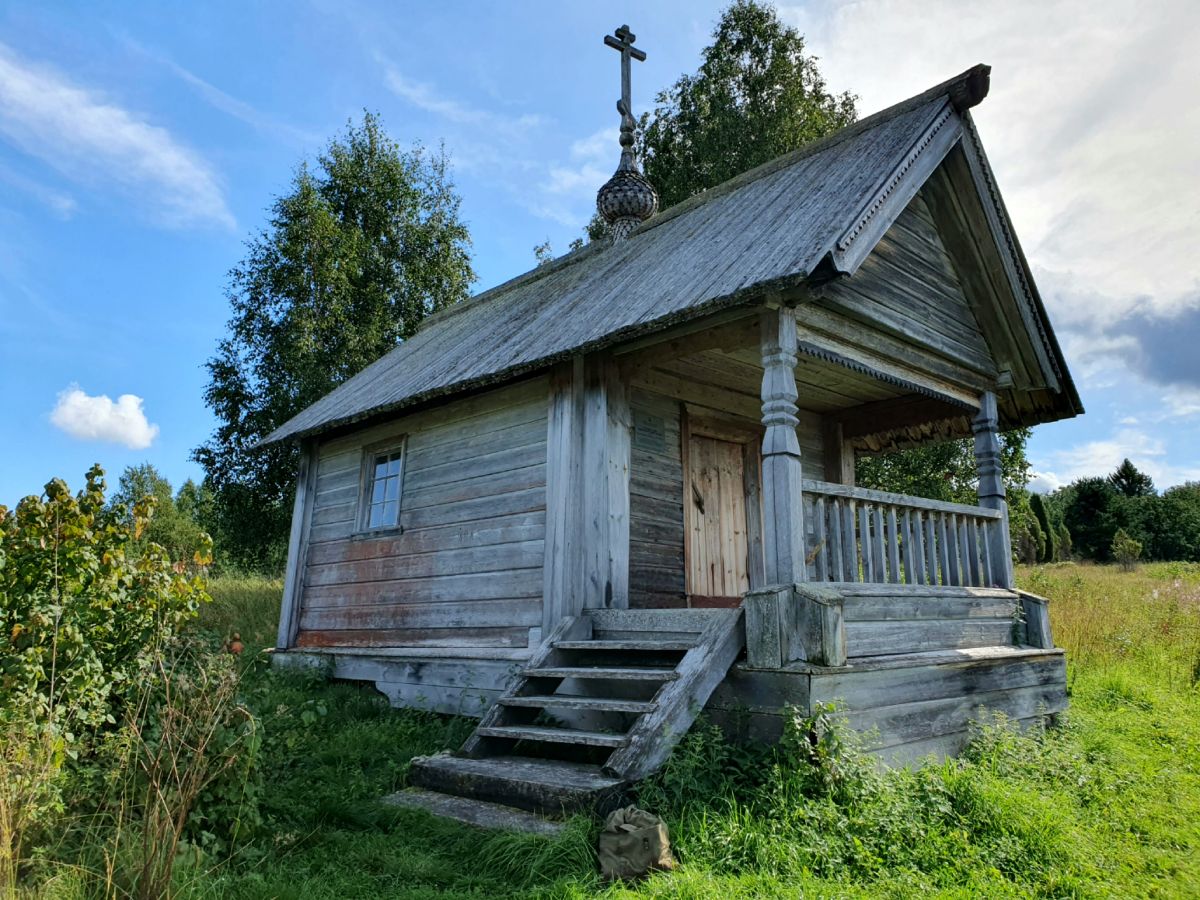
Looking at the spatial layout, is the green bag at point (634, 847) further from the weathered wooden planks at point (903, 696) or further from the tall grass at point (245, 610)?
the tall grass at point (245, 610)

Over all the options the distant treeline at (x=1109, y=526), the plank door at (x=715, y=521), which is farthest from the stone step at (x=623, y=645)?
the distant treeline at (x=1109, y=526)

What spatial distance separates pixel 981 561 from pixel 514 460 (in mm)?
4435

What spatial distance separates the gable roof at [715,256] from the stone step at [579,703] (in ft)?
8.52

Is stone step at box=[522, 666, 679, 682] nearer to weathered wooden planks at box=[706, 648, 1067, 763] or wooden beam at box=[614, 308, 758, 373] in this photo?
weathered wooden planks at box=[706, 648, 1067, 763]

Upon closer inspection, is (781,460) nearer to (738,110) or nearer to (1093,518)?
(738,110)

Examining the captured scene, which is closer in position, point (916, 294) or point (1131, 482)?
point (916, 294)

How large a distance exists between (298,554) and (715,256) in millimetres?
6499

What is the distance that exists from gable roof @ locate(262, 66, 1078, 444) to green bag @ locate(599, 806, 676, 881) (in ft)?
10.6

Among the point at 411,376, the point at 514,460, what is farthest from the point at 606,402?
the point at 411,376

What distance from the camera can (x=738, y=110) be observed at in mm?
21219

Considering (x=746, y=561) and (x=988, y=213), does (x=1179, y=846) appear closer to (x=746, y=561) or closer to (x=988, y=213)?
(x=746, y=561)

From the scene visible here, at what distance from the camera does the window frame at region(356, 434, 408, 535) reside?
921cm

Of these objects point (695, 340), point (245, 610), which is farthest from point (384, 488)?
point (245, 610)

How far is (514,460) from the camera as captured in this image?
25.8ft
